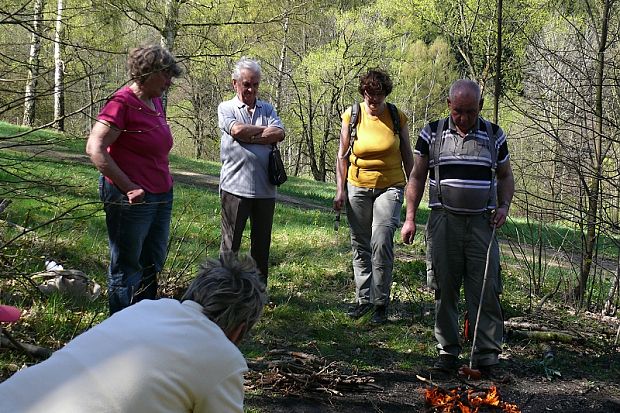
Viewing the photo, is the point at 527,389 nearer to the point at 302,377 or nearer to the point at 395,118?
the point at 302,377

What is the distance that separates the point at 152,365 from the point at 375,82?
393cm

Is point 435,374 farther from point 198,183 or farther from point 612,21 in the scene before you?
point 198,183

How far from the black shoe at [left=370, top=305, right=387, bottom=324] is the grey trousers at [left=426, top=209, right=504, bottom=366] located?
2.82 feet

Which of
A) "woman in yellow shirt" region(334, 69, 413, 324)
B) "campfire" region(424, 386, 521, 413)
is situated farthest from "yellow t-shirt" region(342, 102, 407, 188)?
"campfire" region(424, 386, 521, 413)

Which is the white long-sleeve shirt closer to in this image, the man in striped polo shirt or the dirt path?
the dirt path

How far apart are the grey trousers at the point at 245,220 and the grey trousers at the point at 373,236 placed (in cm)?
75

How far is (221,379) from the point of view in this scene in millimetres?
2000

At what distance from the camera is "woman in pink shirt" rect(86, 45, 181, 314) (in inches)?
156

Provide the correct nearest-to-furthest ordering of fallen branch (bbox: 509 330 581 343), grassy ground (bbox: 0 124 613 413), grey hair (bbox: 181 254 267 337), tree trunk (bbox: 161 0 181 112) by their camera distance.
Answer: grey hair (bbox: 181 254 267 337)
grassy ground (bbox: 0 124 613 413)
fallen branch (bbox: 509 330 581 343)
tree trunk (bbox: 161 0 181 112)

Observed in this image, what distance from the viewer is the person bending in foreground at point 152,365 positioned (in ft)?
6.00

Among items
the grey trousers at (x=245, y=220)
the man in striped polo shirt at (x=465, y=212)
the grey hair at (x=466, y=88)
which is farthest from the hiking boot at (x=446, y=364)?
the grey hair at (x=466, y=88)

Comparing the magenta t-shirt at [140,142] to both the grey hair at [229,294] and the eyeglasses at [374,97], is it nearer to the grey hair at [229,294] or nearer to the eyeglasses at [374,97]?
the eyeglasses at [374,97]

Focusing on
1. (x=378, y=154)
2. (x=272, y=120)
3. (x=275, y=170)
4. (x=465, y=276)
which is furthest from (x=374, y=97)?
(x=465, y=276)

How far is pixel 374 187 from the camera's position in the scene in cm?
554
